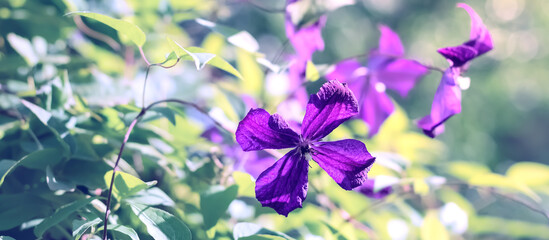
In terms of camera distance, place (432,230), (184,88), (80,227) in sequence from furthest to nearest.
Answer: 1. (184,88)
2. (432,230)
3. (80,227)

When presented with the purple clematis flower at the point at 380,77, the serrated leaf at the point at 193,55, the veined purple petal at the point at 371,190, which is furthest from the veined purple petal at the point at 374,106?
the serrated leaf at the point at 193,55

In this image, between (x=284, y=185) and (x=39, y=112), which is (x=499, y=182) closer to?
(x=284, y=185)

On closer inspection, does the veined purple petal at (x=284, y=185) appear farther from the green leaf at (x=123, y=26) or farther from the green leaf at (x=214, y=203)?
the green leaf at (x=123, y=26)

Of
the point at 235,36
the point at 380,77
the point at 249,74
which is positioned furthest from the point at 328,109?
the point at 249,74

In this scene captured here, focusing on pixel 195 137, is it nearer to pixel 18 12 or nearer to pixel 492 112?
pixel 18 12

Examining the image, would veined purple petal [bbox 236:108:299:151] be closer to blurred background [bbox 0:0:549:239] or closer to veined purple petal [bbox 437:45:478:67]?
blurred background [bbox 0:0:549:239]

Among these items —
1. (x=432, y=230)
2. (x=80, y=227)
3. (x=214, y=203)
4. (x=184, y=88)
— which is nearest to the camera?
(x=80, y=227)

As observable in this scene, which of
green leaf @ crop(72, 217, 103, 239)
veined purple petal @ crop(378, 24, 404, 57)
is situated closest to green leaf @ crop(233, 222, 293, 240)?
green leaf @ crop(72, 217, 103, 239)
